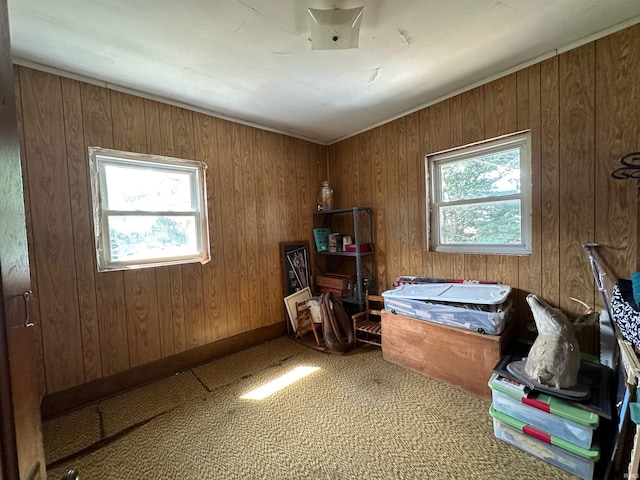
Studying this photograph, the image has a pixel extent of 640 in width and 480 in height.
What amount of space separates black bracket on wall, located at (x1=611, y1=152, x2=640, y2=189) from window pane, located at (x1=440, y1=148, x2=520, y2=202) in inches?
19.8

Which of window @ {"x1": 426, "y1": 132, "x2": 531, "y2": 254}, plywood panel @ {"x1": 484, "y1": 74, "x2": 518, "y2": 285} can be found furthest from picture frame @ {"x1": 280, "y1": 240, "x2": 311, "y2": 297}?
plywood panel @ {"x1": 484, "y1": 74, "x2": 518, "y2": 285}

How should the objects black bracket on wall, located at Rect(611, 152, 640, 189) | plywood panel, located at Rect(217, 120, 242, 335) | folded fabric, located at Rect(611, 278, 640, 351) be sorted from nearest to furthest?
folded fabric, located at Rect(611, 278, 640, 351), black bracket on wall, located at Rect(611, 152, 640, 189), plywood panel, located at Rect(217, 120, 242, 335)

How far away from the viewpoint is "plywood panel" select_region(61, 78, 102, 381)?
1.75 m

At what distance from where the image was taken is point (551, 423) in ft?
4.13

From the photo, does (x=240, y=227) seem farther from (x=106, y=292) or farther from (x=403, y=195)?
(x=403, y=195)

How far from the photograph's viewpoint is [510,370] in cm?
147

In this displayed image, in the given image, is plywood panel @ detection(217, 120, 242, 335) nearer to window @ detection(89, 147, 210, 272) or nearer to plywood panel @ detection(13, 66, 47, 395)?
window @ detection(89, 147, 210, 272)

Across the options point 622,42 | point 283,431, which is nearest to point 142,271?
point 283,431

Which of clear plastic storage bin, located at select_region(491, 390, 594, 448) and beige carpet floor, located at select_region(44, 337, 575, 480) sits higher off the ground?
clear plastic storage bin, located at select_region(491, 390, 594, 448)

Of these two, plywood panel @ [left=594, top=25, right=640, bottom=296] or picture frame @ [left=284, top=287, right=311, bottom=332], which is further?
picture frame @ [left=284, top=287, right=311, bottom=332]

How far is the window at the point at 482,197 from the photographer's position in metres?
1.93

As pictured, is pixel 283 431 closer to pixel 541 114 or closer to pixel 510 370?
pixel 510 370

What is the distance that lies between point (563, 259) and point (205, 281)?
2776mm

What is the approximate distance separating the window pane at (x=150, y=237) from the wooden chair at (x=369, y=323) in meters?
1.72
